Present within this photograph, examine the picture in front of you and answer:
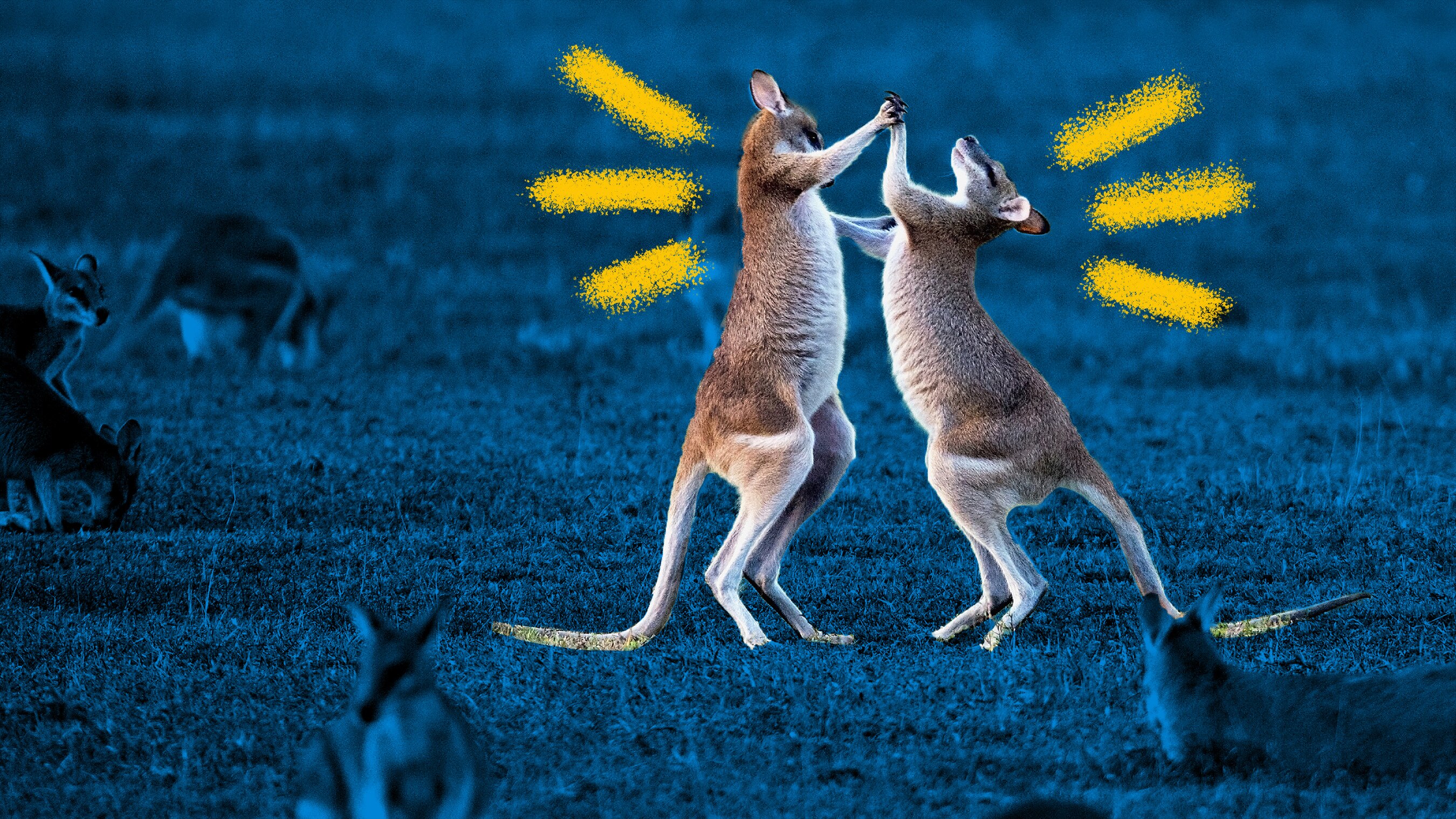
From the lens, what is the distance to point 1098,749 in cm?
489

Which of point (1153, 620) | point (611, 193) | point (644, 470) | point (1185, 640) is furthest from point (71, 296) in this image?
point (1185, 640)

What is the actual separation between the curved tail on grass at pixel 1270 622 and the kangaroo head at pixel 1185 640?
39.6 inches

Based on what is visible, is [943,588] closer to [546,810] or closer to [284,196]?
[546,810]

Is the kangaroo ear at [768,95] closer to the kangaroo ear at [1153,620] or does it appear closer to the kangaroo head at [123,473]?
the kangaroo ear at [1153,620]

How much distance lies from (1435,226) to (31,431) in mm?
15133

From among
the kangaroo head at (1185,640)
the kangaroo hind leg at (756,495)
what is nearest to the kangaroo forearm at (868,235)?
the kangaroo hind leg at (756,495)

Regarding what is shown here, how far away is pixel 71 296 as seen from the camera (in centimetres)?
888

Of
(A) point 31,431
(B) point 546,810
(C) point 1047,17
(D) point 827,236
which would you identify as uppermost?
(C) point 1047,17

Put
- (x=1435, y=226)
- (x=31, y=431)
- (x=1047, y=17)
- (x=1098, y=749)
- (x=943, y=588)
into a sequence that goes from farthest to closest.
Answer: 1. (x=1047, y=17)
2. (x=1435, y=226)
3. (x=31, y=431)
4. (x=943, y=588)
5. (x=1098, y=749)

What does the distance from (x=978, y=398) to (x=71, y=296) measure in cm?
519

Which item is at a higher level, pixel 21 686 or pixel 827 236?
pixel 827 236

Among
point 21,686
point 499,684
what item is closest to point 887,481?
point 499,684

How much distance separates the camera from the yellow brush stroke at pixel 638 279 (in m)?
6.16

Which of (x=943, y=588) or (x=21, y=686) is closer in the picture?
(x=21, y=686)
